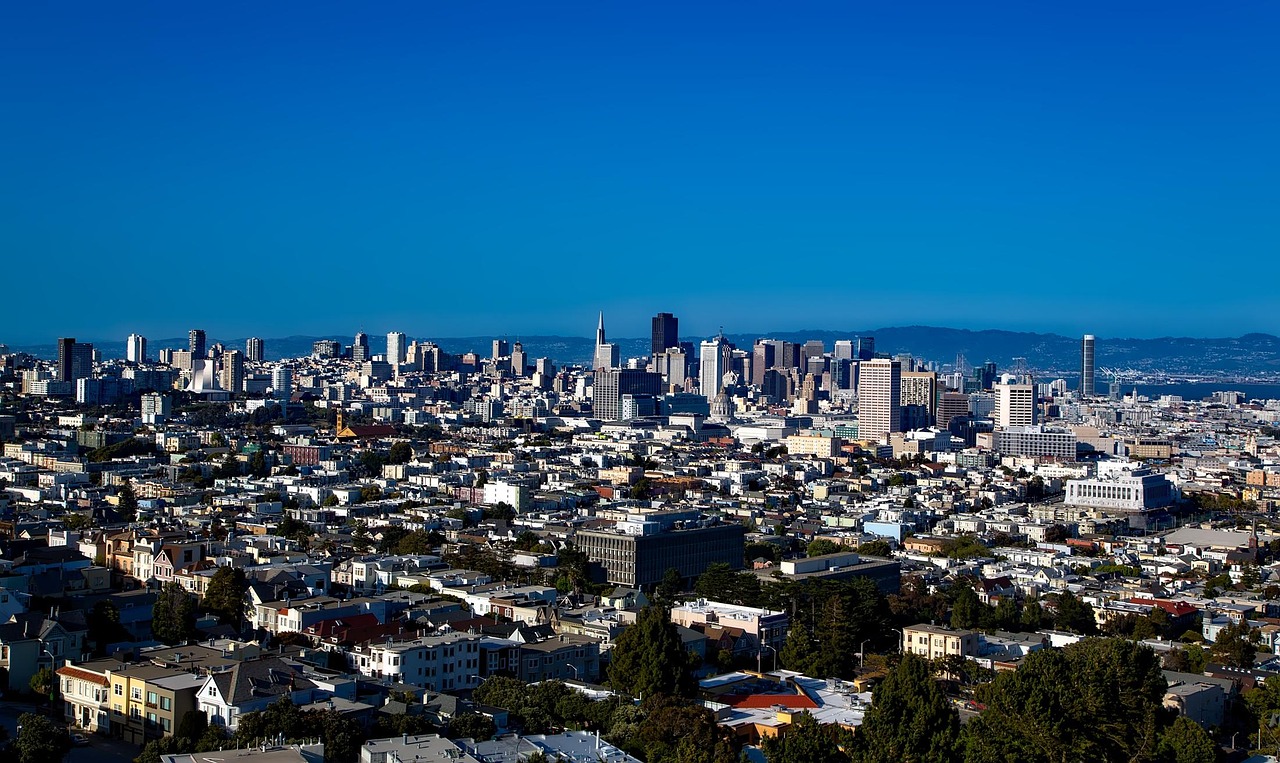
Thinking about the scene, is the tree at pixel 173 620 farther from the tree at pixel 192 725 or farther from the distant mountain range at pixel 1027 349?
the distant mountain range at pixel 1027 349

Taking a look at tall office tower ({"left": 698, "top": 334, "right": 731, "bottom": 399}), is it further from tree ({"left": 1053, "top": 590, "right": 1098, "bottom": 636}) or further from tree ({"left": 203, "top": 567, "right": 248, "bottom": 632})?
tree ({"left": 203, "top": 567, "right": 248, "bottom": 632})

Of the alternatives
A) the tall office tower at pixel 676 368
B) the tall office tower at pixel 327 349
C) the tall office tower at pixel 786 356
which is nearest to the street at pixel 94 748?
the tall office tower at pixel 676 368

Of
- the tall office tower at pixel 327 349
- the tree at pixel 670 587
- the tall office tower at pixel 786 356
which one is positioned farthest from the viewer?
the tall office tower at pixel 327 349

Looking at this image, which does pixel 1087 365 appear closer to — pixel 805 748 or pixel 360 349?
pixel 360 349

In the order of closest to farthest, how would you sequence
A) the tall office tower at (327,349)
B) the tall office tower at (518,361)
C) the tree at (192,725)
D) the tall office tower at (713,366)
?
the tree at (192,725) < the tall office tower at (713,366) < the tall office tower at (327,349) < the tall office tower at (518,361)

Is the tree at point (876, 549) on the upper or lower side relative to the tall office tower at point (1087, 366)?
lower

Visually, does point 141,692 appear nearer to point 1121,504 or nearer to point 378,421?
point 1121,504
